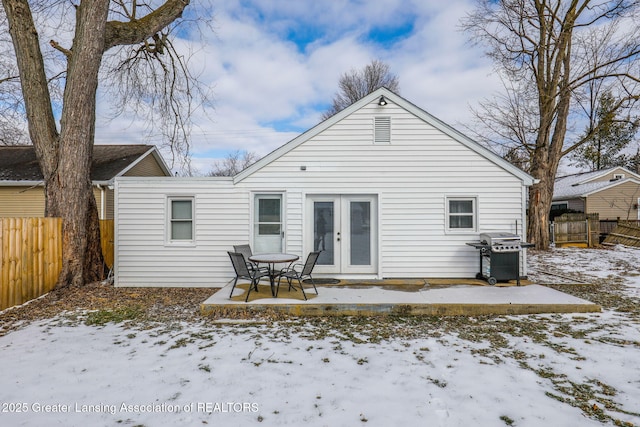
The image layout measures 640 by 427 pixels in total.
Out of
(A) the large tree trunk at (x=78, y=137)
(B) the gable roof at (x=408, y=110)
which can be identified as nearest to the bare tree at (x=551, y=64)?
(B) the gable roof at (x=408, y=110)

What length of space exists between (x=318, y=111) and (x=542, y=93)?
1848 centimetres

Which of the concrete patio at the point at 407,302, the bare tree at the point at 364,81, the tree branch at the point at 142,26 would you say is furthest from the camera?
the bare tree at the point at 364,81

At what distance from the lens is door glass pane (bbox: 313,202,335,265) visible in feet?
25.7

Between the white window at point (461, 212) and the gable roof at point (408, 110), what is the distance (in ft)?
3.44

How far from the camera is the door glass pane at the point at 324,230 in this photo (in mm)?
7832

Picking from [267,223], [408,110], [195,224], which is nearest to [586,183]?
[408,110]

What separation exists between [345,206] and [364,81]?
74.8 feet

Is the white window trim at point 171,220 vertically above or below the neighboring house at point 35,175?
below

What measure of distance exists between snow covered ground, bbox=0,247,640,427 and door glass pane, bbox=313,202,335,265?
100 inches

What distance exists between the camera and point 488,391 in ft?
10.3

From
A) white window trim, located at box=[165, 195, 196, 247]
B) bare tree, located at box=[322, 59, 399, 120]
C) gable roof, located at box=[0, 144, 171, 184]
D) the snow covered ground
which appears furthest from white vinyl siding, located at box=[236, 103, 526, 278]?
bare tree, located at box=[322, 59, 399, 120]

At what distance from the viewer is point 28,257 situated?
253 inches

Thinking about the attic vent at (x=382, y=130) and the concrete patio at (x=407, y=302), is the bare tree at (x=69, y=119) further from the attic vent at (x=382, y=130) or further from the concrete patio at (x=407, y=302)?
the attic vent at (x=382, y=130)

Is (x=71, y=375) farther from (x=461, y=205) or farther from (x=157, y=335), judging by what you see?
(x=461, y=205)
